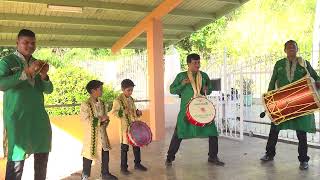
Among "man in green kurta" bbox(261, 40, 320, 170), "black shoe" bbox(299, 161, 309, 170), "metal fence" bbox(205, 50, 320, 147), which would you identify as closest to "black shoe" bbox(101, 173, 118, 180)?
"man in green kurta" bbox(261, 40, 320, 170)

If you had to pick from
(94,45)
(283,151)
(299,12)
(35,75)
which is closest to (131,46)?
(94,45)

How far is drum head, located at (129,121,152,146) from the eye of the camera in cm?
481

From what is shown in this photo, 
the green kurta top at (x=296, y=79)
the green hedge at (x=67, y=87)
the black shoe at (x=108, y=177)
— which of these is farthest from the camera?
the green hedge at (x=67, y=87)

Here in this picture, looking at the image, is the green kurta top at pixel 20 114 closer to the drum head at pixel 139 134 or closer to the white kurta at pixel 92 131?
the white kurta at pixel 92 131

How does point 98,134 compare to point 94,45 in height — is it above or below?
below

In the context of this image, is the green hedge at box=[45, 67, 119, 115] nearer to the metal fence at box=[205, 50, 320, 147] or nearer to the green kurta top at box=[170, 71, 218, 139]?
the metal fence at box=[205, 50, 320, 147]

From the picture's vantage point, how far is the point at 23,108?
304 cm

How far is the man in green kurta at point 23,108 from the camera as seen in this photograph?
2.96m

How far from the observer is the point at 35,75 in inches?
123

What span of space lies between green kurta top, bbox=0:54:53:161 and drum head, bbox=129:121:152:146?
1762 millimetres

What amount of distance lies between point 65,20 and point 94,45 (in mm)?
2104

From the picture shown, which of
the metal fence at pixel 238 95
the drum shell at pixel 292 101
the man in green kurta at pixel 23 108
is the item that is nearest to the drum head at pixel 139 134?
the drum shell at pixel 292 101

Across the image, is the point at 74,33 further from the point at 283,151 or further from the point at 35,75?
the point at 35,75

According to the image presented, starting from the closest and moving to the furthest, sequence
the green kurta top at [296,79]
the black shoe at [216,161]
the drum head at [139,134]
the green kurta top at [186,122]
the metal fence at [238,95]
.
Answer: the drum head at [139,134]
the green kurta top at [296,79]
the green kurta top at [186,122]
the black shoe at [216,161]
the metal fence at [238,95]
